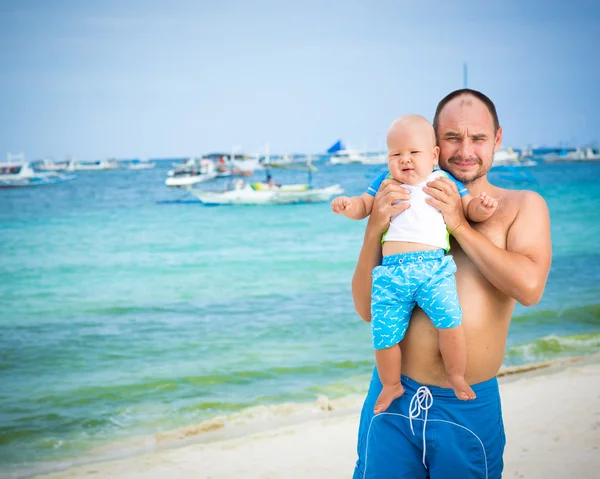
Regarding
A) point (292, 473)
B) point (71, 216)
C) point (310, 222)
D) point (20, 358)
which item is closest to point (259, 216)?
point (310, 222)

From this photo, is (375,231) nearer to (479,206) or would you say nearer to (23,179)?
(479,206)

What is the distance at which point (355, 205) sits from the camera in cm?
212

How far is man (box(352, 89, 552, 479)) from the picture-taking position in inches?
78.5

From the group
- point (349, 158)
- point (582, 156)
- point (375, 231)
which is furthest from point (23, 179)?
point (582, 156)

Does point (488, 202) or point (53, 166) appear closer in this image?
point (488, 202)

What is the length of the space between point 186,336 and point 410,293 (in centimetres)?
834

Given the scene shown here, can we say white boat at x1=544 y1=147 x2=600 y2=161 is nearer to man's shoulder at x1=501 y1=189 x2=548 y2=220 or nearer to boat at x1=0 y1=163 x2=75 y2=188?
boat at x1=0 y1=163 x2=75 y2=188

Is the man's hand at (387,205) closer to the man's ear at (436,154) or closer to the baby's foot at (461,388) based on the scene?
the man's ear at (436,154)

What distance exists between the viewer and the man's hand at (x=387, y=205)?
201cm

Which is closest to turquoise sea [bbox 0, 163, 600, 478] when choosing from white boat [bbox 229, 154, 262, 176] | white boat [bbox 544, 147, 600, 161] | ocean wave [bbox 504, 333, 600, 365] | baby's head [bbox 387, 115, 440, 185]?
ocean wave [bbox 504, 333, 600, 365]

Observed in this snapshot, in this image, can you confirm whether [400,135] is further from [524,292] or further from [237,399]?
[237,399]

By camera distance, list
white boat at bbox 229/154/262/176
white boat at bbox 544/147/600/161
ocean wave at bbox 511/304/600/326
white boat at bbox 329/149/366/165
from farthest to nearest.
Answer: white boat at bbox 329/149/366/165 < white boat at bbox 544/147/600/161 < white boat at bbox 229/154/262/176 < ocean wave at bbox 511/304/600/326

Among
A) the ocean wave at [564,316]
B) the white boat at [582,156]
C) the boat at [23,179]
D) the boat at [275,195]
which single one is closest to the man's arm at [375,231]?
the ocean wave at [564,316]

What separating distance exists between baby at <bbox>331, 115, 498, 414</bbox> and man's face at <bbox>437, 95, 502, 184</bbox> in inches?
2.0
